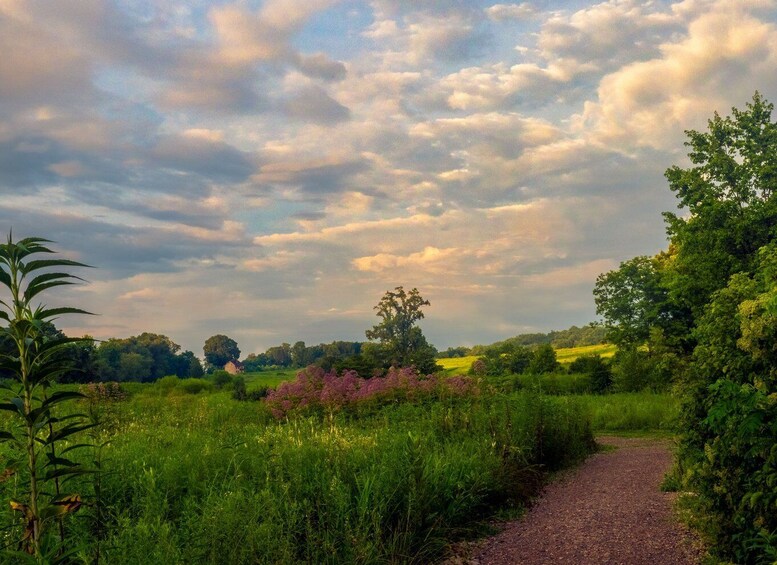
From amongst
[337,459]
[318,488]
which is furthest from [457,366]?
[318,488]

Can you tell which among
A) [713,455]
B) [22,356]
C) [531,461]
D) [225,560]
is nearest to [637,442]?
[531,461]

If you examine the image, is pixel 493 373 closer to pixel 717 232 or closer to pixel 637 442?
pixel 637 442

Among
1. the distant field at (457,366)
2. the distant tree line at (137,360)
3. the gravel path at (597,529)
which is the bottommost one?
the gravel path at (597,529)

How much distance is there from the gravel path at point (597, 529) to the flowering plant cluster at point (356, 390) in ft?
12.7

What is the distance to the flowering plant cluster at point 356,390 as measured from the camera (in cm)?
1302

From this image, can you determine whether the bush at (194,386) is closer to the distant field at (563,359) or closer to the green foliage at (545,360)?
the distant field at (563,359)

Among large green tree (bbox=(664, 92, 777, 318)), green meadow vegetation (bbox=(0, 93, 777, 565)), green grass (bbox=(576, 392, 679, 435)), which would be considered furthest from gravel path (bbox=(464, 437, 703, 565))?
large green tree (bbox=(664, 92, 777, 318))

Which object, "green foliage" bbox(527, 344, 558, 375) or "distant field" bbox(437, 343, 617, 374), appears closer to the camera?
"green foliage" bbox(527, 344, 558, 375)

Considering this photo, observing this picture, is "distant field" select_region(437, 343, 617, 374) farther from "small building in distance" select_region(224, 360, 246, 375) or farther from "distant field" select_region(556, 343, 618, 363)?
"small building in distance" select_region(224, 360, 246, 375)

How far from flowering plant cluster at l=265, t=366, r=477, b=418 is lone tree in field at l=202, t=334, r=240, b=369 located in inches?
1836

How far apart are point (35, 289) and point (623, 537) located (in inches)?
242

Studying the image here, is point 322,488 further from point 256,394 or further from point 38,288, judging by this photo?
point 256,394

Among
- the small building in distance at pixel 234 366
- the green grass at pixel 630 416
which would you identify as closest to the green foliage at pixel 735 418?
the green grass at pixel 630 416

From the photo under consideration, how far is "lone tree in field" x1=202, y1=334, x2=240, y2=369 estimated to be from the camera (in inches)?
2388
